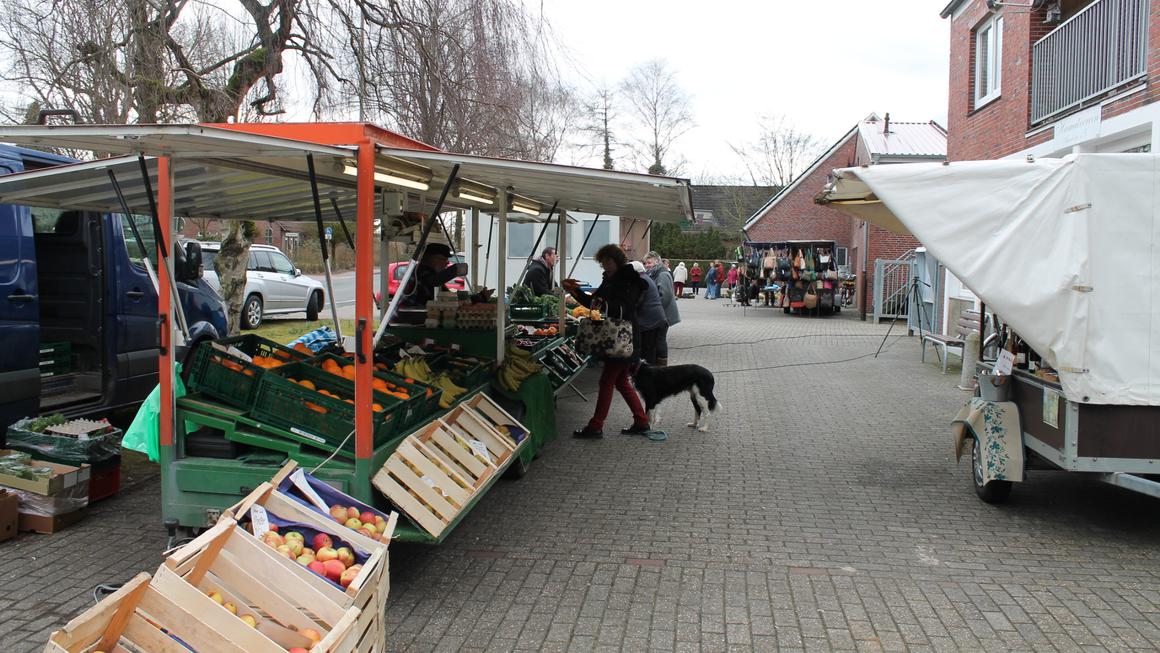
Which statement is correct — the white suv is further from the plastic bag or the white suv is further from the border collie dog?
the plastic bag

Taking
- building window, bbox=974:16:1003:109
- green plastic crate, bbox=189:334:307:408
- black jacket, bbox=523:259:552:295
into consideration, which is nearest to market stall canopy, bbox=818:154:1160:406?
green plastic crate, bbox=189:334:307:408

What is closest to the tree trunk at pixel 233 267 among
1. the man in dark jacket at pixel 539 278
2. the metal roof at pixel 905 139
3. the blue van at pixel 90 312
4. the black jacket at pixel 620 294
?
the blue van at pixel 90 312

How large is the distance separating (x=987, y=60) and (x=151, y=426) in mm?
14499

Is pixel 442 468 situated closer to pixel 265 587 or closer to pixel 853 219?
pixel 265 587

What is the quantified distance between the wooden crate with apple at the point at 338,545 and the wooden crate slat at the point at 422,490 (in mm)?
718

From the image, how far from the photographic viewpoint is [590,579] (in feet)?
15.6

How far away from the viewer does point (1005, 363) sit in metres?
5.91

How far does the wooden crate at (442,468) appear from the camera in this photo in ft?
15.0

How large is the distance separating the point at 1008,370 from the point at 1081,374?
0.72 m

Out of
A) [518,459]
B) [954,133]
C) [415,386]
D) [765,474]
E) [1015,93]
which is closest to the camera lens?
[415,386]

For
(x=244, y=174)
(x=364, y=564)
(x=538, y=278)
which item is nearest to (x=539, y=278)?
(x=538, y=278)

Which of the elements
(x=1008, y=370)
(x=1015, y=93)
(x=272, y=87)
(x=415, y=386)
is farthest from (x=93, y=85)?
(x=1015, y=93)

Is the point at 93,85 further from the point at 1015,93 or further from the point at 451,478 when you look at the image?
→ the point at 1015,93

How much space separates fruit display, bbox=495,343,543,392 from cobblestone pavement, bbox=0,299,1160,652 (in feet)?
2.45
